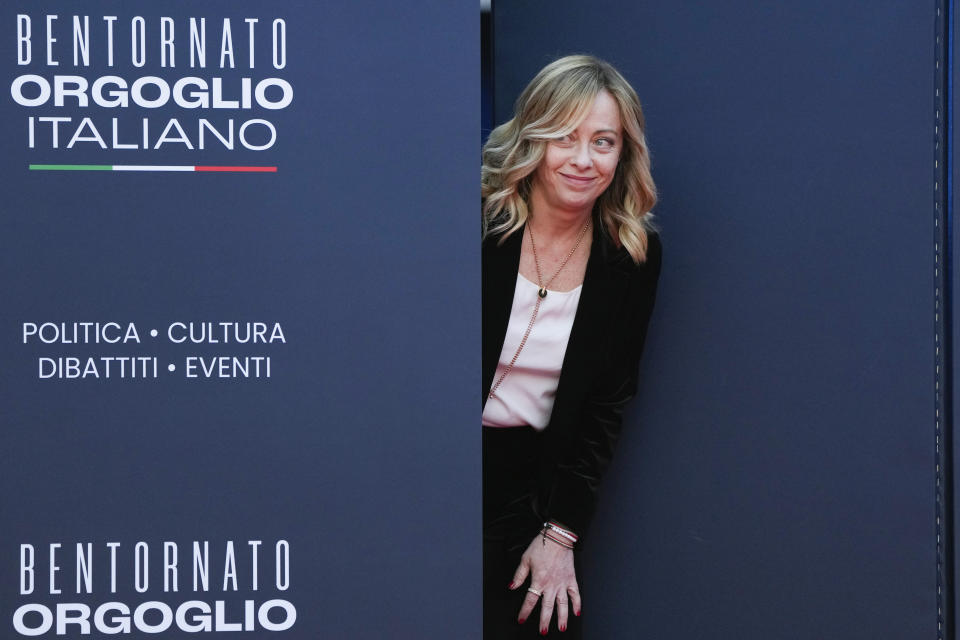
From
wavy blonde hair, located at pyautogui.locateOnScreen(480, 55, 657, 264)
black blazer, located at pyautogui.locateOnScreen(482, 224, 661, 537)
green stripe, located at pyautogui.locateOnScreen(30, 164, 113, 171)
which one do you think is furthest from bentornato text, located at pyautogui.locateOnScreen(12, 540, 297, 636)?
wavy blonde hair, located at pyautogui.locateOnScreen(480, 55, 657, 264)

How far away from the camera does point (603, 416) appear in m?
1.78

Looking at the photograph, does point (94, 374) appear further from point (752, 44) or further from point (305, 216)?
point (752, 44)

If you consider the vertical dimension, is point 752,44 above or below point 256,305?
above

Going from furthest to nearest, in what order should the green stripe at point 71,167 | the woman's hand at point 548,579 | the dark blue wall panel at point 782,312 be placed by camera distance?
the dark blue wall panel at point 782,312, the woman's hand at point 548,579, the green stripe at point 71,167

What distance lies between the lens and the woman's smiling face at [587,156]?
1.61m

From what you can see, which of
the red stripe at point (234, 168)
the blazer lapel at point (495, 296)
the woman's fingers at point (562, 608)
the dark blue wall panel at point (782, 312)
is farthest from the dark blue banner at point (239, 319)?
the dark blue wall panel at point (782, 312)

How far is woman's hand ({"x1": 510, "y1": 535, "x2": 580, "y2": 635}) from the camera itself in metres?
1.71

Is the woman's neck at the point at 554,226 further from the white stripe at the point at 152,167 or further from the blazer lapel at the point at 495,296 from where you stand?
the white stripe at the point at 152,167

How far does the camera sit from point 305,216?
1177 millimetres

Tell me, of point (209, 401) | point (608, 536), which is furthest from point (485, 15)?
point (209, 401)

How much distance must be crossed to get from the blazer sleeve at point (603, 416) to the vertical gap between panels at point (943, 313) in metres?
0.57

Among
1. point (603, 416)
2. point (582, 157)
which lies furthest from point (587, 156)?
point (603, 416)

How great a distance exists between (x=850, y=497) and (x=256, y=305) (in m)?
1.29

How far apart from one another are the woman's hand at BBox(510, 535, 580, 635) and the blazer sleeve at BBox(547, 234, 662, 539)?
56 mm
